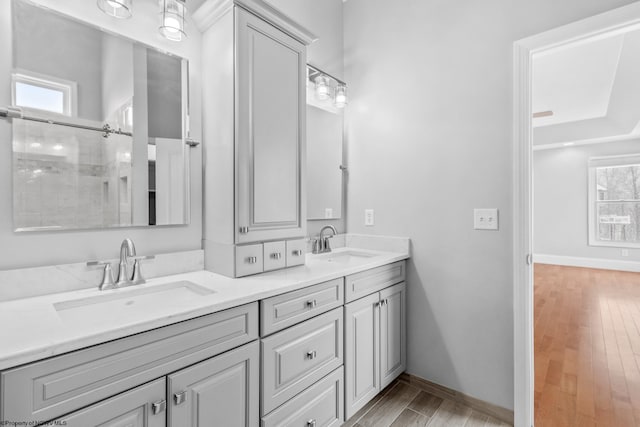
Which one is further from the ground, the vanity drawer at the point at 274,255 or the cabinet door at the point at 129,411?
the vanity drawer at the point at 274,255

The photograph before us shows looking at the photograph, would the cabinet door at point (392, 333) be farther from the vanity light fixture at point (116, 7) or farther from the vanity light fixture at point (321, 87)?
the vanity light fixture at point (116, 7)

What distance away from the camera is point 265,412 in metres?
1.29

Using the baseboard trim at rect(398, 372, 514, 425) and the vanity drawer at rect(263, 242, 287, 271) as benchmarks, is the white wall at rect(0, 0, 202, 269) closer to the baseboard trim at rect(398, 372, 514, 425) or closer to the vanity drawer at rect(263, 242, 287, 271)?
the vanity drawer at rect(263, 242, 287, 271)

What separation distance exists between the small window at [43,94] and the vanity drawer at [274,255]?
103cm

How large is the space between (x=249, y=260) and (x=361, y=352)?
850mm

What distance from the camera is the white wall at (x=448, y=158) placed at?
1836mm

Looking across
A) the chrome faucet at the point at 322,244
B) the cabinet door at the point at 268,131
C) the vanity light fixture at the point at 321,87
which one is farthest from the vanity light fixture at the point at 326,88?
the chrome faucet at the point at 322,244

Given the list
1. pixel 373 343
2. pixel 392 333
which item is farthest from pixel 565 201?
pixel 373 343

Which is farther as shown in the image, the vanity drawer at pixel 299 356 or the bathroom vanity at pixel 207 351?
the vanity drawer at pixel 299 356

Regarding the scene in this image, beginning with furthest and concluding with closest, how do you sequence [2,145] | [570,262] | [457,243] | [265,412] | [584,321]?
[570,262] → [584,321] → [457,243] → [265,412] → [2,145]

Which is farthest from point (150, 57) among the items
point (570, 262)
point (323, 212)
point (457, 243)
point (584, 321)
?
point (570, 262)

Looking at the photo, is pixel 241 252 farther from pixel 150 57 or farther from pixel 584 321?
pixel 584 321

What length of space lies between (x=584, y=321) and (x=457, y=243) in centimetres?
261

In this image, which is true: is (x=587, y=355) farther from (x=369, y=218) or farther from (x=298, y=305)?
(x=298, y=305)
